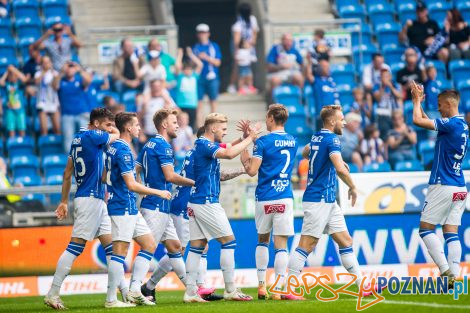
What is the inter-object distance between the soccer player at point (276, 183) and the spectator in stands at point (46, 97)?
9.53 m

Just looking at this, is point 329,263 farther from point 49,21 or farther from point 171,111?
point 49,21

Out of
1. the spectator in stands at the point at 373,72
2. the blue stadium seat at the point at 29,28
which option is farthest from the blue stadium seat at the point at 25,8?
the spectator in stands at the point at 373,72

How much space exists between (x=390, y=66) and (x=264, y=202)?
12.1m

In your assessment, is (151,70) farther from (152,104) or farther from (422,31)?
(422,31)

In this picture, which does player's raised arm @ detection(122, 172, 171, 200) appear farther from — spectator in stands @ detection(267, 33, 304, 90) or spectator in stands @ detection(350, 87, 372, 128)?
spectator in stands @ detection(267, 33, 304, 90)

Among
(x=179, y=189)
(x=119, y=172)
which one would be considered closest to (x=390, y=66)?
(x=179, y=189)

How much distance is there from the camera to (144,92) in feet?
71.9

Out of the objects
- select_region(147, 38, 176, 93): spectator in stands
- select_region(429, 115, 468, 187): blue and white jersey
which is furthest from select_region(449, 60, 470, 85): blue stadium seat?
select_region(429, 115, 468, 187): blue and white jersey

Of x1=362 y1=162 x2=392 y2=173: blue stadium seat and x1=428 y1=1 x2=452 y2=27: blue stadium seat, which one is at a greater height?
x1=428 y1=1 x2=452 y2=27: blue stadium seat

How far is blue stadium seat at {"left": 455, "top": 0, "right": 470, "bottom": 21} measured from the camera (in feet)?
84.6

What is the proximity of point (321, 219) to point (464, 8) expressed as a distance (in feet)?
48.1

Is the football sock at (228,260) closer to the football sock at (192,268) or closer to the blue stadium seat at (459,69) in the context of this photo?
the football sock at (192,268)

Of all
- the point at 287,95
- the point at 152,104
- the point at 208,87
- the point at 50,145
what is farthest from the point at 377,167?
the point at 50,145

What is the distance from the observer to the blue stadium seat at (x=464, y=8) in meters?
25.8
